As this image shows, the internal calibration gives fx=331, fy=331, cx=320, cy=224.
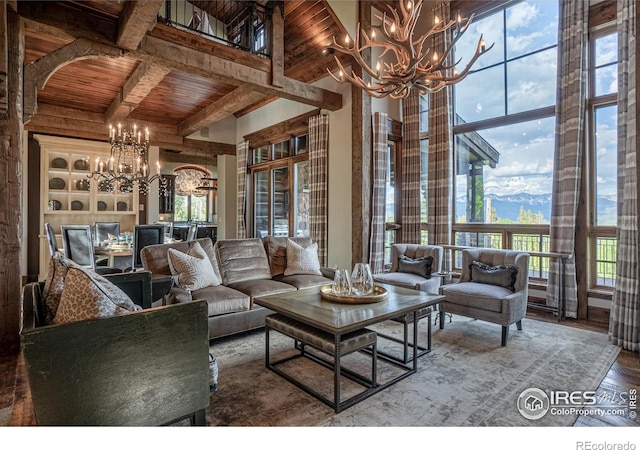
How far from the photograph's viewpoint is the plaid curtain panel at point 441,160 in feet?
17.1

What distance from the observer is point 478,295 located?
335 cm

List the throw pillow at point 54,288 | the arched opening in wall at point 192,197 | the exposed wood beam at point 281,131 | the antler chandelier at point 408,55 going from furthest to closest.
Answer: the arched opening in wall at point 192,197 < the exposed wood beam at point 281,131 < the antler chandelier at point 408,55 < the throw pillow at point 54,288

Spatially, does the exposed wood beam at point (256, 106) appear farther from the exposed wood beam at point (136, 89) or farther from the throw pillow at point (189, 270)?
the throw pillow at point (189, 270)

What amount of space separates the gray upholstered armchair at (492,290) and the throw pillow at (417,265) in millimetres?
411

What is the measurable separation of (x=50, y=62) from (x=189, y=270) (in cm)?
265

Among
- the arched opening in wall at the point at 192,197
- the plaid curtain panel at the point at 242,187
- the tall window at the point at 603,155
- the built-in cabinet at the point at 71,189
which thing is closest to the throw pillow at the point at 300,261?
the tall window at the point at 603,155

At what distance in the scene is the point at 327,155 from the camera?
229 inches

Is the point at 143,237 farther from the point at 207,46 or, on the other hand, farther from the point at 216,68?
the point at 207,46

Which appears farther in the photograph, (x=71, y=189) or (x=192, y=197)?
(x=192, y=197)

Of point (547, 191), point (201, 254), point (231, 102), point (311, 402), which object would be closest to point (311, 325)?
point (311, 402)

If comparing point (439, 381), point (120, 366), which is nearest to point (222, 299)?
point (120, 366)

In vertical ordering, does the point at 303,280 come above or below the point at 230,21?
below
